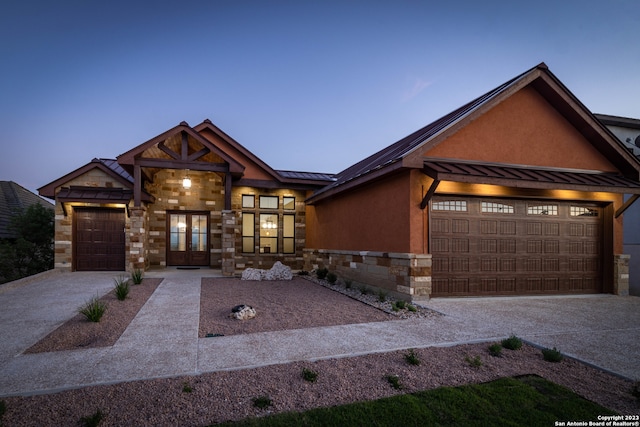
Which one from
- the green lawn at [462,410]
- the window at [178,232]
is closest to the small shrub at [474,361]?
the green lawn at [462,410]

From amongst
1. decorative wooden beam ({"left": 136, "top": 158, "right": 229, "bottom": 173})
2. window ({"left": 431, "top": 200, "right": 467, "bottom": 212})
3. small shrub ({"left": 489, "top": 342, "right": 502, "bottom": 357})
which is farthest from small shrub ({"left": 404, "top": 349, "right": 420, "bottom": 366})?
decorative wooden beam ({"left": 136, "top": 158, "right": 229, "bottom": 173})

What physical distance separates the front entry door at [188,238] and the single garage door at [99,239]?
1945 millimetres

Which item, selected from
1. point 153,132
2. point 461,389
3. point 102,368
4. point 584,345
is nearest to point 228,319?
point 102,368

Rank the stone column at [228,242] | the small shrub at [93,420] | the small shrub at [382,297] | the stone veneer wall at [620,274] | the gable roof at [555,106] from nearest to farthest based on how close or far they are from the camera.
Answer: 1. the small shrub at [93,420]
2. the gable roof at [555,106]
3. the small shrub at [382,297]
4. the stone veneer wall at [620,274]
5. the stone column at [228,242]

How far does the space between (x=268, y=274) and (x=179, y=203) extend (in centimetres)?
578

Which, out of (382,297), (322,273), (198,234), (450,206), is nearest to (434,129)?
(450,206)

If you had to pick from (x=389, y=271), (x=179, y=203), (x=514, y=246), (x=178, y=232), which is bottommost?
(x=389, y=271)

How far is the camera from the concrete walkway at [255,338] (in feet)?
12.2

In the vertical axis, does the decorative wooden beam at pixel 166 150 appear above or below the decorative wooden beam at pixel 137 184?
above

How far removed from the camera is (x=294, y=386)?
3326 millimetres

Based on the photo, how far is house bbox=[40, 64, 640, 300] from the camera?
794 cm

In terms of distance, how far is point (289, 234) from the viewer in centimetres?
1448

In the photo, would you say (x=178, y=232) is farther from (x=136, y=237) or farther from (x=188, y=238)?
(x=136, y=237)

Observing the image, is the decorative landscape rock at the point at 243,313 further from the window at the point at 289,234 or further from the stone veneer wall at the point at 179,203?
the stone veneer wall at the point at 179,203
